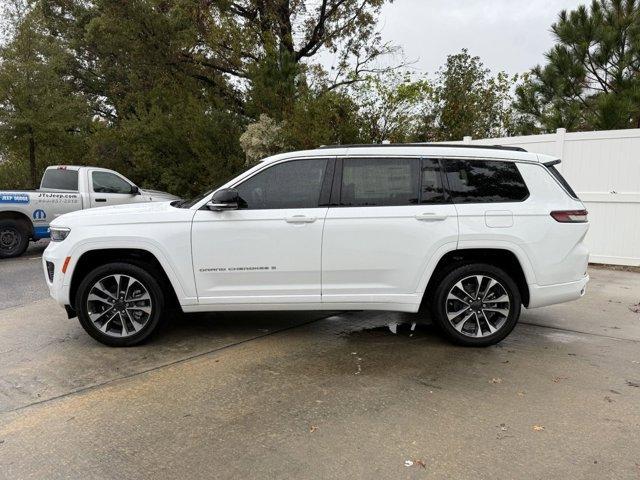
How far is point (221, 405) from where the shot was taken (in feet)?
11.9

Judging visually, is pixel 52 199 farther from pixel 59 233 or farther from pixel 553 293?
pixel 553 293

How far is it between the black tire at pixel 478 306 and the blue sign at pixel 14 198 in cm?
872

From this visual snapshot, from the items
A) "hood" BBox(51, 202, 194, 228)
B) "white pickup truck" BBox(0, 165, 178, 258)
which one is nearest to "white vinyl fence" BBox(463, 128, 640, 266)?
"hood" BBox(51, 202, 194, 228)

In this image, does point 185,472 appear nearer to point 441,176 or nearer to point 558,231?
point 441,176

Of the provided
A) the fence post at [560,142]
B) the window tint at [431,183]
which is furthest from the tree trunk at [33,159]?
the fence post at [560,142]

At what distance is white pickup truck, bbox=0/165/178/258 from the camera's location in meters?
9.90

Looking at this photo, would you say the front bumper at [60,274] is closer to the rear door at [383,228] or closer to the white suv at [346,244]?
the white suv at [346,244]

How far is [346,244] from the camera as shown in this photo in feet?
15.0

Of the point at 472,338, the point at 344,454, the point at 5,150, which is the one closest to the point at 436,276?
the point at 472,338

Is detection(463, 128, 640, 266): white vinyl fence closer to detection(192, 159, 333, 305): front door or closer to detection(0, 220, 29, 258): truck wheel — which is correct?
detection(192, 159, 333, 305): front door

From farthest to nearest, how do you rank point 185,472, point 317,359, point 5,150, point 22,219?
point 5,150 < point 22,219 < point 317,359 < point 185,472

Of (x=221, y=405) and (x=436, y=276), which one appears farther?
(x=436, y=276)

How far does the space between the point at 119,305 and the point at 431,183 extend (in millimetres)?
3148

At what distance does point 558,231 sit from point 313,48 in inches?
628
